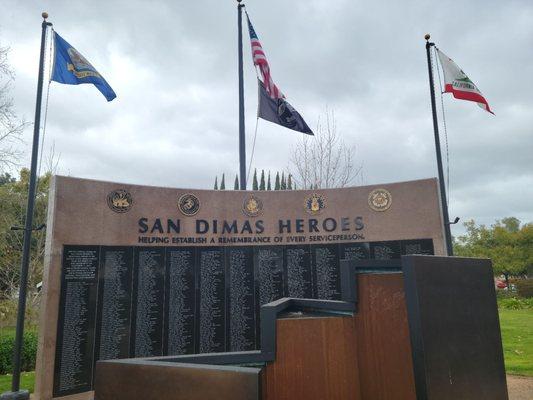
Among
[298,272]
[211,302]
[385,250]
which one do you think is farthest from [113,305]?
[385,250]

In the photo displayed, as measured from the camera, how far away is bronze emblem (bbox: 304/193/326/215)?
33.4 feet

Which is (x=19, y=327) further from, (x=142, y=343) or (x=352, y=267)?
(x=352, y=267)

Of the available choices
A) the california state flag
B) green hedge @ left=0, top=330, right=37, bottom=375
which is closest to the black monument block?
the california state flag

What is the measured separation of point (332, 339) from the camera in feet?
12.3

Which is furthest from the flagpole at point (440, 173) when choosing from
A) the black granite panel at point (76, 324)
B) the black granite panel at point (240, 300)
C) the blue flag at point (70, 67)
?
the blue flag at point (70, 67)

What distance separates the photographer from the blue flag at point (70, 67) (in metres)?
9.12

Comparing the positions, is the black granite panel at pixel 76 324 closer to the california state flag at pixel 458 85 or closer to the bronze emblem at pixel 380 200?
the bronze emblem at pixel 380 200

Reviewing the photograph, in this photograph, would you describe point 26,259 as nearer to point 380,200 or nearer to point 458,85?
point 380,200

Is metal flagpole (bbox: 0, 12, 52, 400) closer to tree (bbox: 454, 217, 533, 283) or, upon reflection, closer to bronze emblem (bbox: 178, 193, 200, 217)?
bronze emblem (bbox: 178, 193, 200, 217)

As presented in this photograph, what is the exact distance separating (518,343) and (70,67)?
17.2 meters

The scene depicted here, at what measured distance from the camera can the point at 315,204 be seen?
1024 centimetres

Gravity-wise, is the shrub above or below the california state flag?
below

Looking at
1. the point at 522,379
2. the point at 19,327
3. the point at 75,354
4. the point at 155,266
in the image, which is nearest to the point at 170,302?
the point at 155,266

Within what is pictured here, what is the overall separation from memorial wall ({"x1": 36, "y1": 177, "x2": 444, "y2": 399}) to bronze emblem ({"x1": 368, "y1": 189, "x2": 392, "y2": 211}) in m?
0.03
